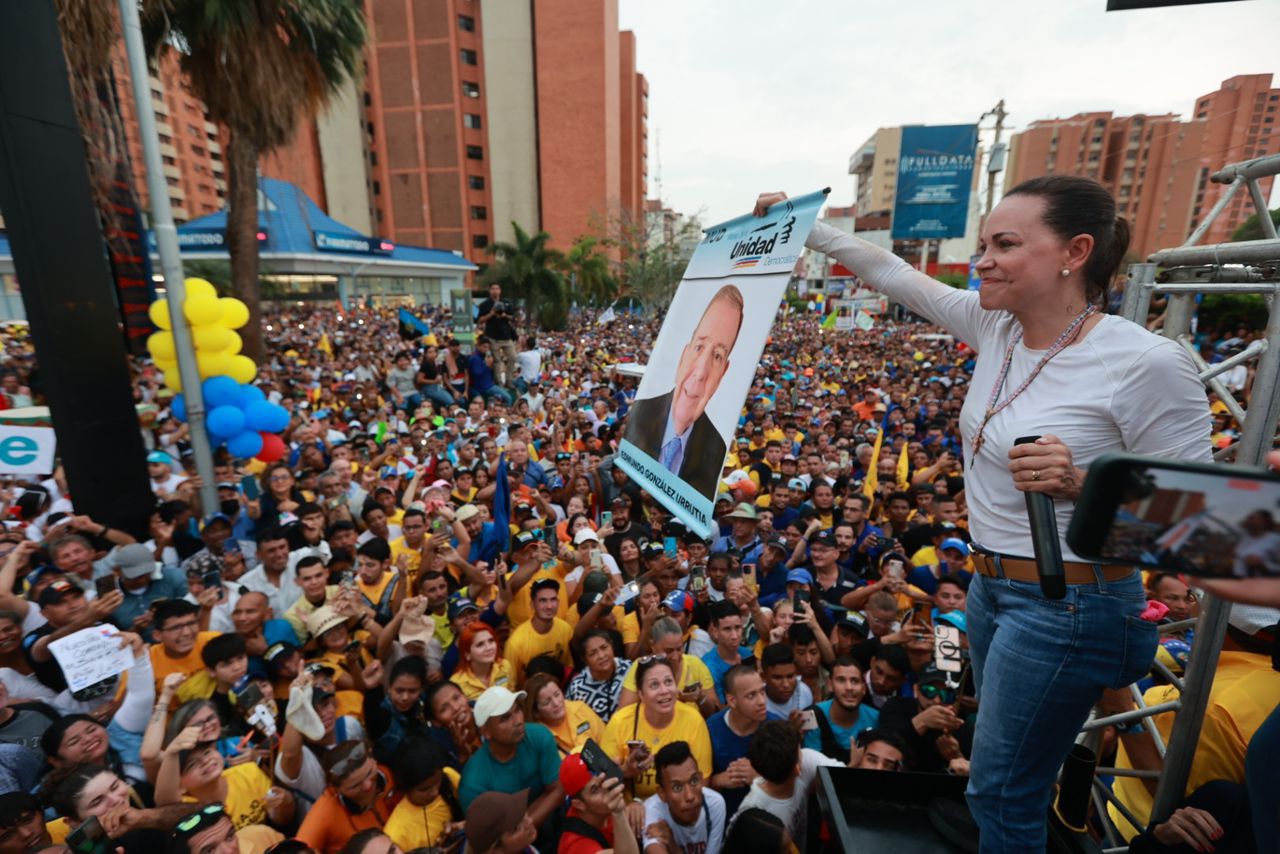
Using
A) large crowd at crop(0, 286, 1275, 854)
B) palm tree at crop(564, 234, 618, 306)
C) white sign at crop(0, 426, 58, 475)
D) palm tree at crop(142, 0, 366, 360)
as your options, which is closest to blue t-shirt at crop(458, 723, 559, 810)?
large crowd at crop(0, 286, 1275, 854)

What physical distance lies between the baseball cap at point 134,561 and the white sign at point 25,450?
101cm

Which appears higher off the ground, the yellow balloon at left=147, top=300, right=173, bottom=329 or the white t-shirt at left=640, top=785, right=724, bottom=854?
the yellow balloon at left=147, top=300, right=173, bottom=329

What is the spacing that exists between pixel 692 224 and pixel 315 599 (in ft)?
136

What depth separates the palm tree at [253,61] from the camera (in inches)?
346

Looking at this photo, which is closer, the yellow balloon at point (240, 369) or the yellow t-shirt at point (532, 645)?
the yellow t-shirt at point (532, 645)

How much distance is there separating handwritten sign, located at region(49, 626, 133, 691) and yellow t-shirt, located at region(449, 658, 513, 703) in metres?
1.86

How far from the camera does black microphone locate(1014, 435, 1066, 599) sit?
1.14 m

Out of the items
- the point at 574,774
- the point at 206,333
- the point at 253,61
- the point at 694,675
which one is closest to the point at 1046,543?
the point at 574,774

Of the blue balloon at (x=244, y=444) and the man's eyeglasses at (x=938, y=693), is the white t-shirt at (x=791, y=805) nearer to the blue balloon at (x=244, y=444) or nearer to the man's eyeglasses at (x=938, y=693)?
the man's eyeglasses at (x=938, y=693)

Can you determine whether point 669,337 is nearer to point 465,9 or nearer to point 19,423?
point 19,423

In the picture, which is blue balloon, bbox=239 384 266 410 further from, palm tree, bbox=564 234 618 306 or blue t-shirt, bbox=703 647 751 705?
palm tree, bbox=564 234 618 306

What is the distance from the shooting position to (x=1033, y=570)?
1420mm

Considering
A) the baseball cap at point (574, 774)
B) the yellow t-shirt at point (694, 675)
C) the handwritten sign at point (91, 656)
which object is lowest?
the yellow t-shirt at point (694, 675)

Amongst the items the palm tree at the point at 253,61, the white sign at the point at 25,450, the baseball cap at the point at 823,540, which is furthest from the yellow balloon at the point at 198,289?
the baseball cap at the point at 823,540
